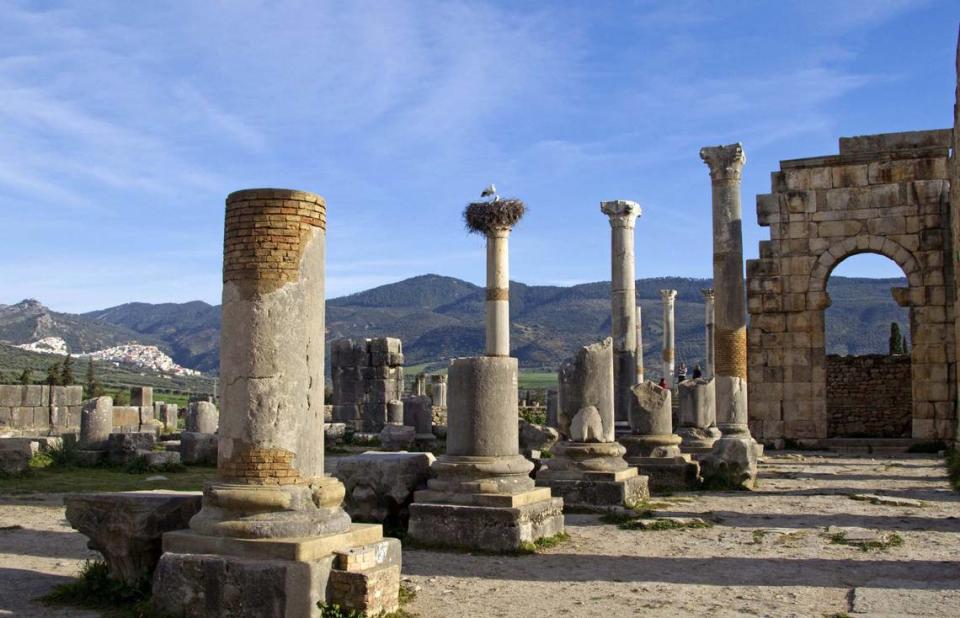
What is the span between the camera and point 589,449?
1259 cm

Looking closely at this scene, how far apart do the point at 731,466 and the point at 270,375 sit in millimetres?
10037

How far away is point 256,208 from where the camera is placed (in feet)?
23.4

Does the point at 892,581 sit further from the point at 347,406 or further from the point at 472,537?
the point at 347,406

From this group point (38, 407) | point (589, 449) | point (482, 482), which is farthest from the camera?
point (38, 407)

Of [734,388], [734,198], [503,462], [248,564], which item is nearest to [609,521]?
[503,462]

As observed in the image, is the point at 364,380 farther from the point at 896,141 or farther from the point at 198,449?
the point at 896,141

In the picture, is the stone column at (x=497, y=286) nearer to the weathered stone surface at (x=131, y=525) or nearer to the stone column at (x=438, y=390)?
the weathered stone surface at (x=131, y=525)

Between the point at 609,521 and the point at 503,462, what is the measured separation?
208 centimetres

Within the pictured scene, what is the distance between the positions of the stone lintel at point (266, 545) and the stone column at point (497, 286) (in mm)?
8559

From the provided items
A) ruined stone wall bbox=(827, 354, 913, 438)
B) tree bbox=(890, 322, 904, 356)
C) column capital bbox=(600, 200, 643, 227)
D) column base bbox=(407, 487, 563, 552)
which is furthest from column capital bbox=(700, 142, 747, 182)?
tree bbox=(890, 322, 904, 356)

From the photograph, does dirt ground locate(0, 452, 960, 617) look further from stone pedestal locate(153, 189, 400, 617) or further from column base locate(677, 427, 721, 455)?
column base locate(677, 427, 721, 455)

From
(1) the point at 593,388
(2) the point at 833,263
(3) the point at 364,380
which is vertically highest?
(2) the point at 833,263

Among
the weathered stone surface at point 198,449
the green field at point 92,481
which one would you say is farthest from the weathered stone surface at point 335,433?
the green field at point 92,481

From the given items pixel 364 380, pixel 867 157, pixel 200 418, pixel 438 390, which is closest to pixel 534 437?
pixel 200 418
